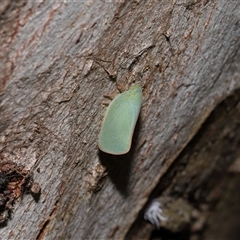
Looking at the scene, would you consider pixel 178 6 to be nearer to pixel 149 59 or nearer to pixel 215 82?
pixel 149 59

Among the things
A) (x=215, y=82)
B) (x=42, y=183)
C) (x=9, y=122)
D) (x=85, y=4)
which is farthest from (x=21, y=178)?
(x=215, y=82)

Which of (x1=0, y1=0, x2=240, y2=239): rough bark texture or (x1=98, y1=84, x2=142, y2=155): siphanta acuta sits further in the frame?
(x1=98, y1=84, x2=142, y2=155): siphanta acuta

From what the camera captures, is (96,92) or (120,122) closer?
(96,92)

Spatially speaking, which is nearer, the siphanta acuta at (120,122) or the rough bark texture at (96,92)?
the rough bark texture at (96,92)
